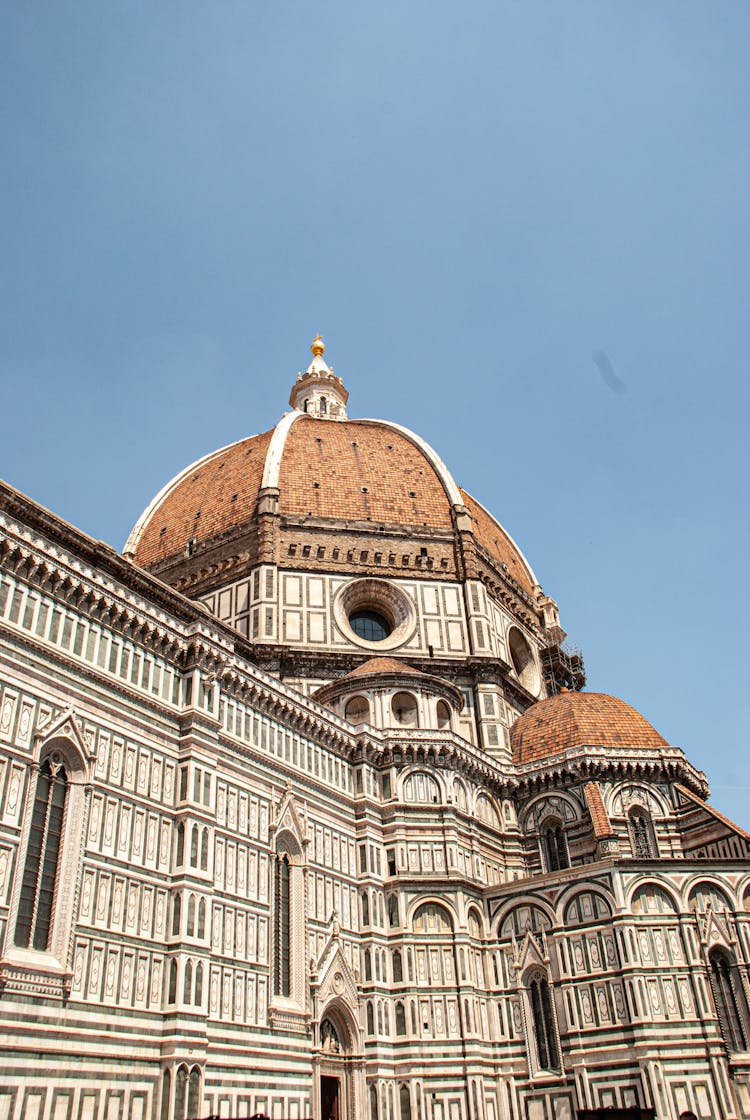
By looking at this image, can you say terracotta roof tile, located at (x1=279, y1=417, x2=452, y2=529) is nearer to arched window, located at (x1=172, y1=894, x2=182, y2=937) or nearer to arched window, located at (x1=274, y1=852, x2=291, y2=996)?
arched window, located at (x1=274, y1=852, x2=291, y2=996)

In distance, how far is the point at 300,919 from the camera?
30172mm

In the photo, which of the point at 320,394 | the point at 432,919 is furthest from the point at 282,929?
the point at 320,394

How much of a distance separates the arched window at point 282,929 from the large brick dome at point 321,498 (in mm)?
17124

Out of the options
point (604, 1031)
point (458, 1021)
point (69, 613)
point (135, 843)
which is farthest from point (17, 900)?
point (604, 1031)

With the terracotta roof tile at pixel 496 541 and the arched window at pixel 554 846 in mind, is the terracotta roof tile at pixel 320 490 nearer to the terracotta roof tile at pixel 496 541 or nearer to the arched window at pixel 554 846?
the terracotta roof tile at pixel 496 541

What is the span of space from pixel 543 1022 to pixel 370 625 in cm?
1870

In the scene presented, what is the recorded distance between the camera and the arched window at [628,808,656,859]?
37.6 meters

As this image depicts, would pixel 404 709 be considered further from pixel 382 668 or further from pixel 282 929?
pixel 282 929

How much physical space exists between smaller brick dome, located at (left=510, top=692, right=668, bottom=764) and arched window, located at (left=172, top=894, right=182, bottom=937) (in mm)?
19050

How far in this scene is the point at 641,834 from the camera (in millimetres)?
38219

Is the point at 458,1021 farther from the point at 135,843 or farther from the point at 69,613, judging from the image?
the point at 69,613

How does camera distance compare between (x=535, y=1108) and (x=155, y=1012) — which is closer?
(x=155, y=1012)

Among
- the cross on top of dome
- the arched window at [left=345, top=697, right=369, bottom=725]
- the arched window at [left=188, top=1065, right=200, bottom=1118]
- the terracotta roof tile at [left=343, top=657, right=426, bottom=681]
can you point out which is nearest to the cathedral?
the arched window at [left=188, top=1065, right=200, bottom=1118]

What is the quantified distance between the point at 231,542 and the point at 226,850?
820 inches
